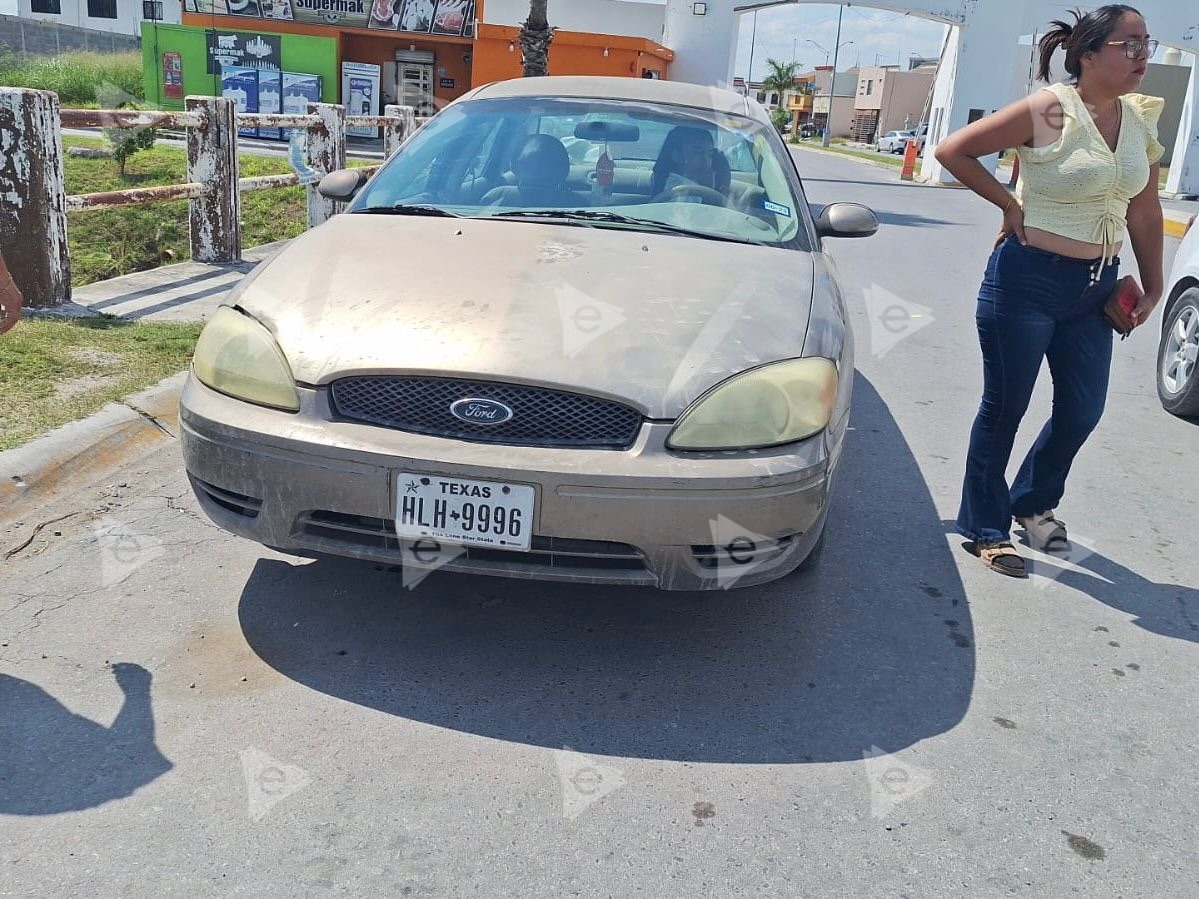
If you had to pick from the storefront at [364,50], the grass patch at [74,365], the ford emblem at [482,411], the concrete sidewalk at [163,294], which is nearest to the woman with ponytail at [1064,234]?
the ford emblem at [482,411]

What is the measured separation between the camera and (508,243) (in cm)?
353

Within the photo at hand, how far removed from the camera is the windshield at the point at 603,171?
154 inches

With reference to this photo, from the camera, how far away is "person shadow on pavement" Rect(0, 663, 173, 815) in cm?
238

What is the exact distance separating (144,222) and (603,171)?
9.53 meters

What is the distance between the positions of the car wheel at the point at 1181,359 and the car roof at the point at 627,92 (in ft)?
9.68

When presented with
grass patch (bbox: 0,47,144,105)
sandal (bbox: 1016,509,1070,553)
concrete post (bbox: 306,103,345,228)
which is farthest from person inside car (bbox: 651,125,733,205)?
grass patch (bbox: 0,47,144,105)

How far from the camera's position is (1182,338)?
6.26 meters

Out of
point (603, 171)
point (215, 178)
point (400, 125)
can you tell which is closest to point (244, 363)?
point (603, 171)

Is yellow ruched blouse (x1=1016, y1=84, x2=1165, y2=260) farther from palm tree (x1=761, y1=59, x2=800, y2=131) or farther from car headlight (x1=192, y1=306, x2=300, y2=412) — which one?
palm tree (x1=761, y1=59, x2=800, y2=131)

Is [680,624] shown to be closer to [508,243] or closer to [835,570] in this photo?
[835,570]

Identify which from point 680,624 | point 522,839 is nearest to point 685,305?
point 680,624

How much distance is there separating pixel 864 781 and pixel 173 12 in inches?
2416

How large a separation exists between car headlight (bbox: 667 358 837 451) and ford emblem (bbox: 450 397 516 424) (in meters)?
0.43

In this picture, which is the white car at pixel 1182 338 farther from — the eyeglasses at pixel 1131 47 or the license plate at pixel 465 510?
the license plate at pixel 465 510
